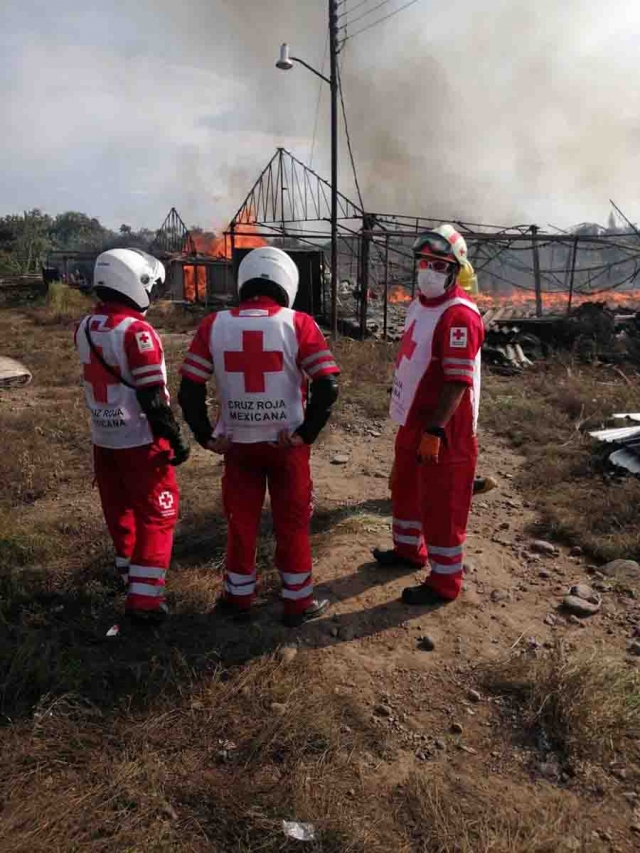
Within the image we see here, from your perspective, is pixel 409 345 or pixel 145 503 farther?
pixel 409 345

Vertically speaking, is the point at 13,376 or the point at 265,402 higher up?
the point at 265,402

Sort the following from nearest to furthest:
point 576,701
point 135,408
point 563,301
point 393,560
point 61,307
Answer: point 576,701 → point 135,408 → point 393,560 → point 61,307 → point 563,301

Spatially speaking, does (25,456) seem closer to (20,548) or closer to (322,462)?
(20,548)

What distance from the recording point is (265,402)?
2.86m

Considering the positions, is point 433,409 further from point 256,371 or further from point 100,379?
point 100,379

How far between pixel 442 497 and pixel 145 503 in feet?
5.16

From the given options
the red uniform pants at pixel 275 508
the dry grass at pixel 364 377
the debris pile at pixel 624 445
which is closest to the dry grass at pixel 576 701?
the red uniform pants at pixel 275 508

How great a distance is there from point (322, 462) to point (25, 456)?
2869 millimetres

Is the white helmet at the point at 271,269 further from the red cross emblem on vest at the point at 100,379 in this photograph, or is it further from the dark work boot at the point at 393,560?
the dark work boot at the point at 393,560

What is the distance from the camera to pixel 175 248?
91.4 feet

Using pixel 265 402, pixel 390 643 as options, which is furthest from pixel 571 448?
pixel 265 402

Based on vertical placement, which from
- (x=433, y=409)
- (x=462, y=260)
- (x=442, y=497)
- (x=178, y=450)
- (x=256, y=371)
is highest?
(x=462, y=260)

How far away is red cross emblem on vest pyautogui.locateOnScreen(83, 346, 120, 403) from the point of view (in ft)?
9.98

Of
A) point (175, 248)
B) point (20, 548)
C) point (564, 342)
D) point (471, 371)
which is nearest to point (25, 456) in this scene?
point (20, 548)
